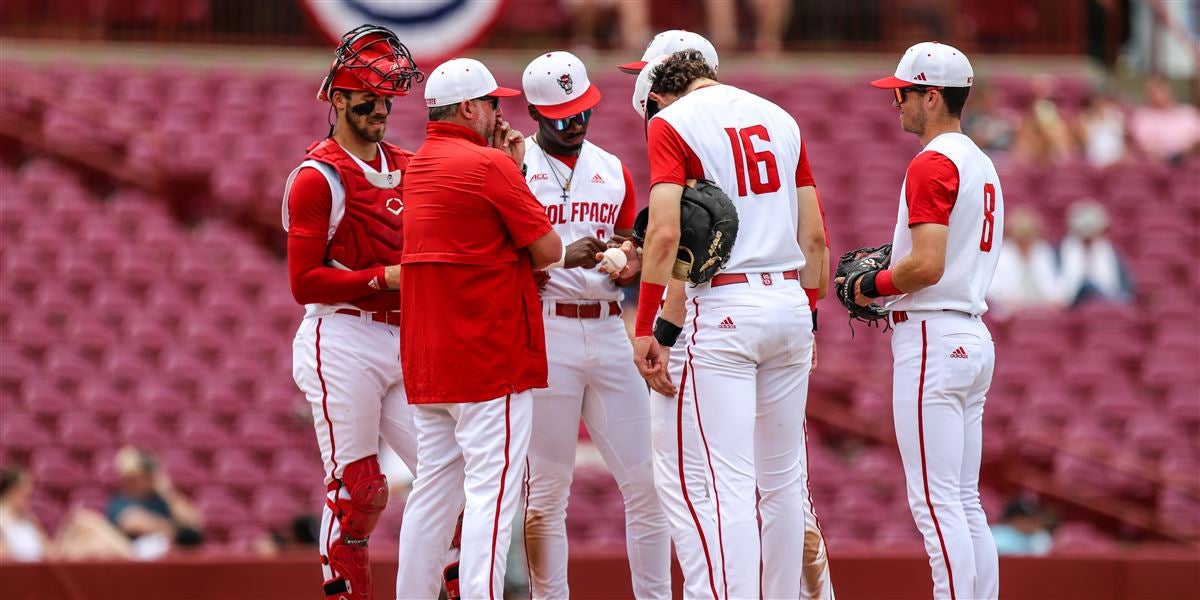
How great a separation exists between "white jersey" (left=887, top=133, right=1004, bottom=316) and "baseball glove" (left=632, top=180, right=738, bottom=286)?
30.7 inches

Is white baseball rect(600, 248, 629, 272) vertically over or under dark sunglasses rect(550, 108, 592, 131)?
under

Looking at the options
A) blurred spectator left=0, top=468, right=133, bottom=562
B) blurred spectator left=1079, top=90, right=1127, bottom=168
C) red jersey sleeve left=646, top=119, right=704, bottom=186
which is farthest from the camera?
blurred spectator left=1079, top=90, right=1127, bottom=168

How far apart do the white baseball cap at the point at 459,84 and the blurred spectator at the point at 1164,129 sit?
11.4 metres

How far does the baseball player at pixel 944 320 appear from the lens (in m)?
6.16

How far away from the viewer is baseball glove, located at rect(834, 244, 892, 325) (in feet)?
21.7

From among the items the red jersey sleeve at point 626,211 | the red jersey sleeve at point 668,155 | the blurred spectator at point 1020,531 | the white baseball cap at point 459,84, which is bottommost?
the blurred spectator at point 1020,531

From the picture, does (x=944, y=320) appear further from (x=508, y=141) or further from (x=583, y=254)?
(x=508, y=141)

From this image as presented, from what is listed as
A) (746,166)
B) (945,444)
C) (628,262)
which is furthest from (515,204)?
(945,444)

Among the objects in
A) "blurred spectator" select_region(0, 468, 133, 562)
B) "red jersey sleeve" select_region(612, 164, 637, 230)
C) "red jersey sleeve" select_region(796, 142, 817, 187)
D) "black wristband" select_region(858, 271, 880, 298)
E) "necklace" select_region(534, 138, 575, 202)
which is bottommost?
"blurred spectator" select_region(0, 468, 133, 562)

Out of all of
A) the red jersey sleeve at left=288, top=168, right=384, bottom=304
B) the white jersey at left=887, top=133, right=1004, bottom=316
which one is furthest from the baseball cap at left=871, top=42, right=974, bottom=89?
the red jersey sleeve at left=288, top=168, right=384, bottom=304

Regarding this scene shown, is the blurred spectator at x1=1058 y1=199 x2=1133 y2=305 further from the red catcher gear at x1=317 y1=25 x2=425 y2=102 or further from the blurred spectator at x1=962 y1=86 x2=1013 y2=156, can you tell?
the red catcher gear at x1=317 y1=25 x2=425 y2=102

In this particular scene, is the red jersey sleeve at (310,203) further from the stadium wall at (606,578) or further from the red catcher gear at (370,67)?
the stadium wall at (606,578)

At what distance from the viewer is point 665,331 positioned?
245 inches

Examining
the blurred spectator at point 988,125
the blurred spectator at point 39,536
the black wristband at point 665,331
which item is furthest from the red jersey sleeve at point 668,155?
the blurred spectator at point 988,125
